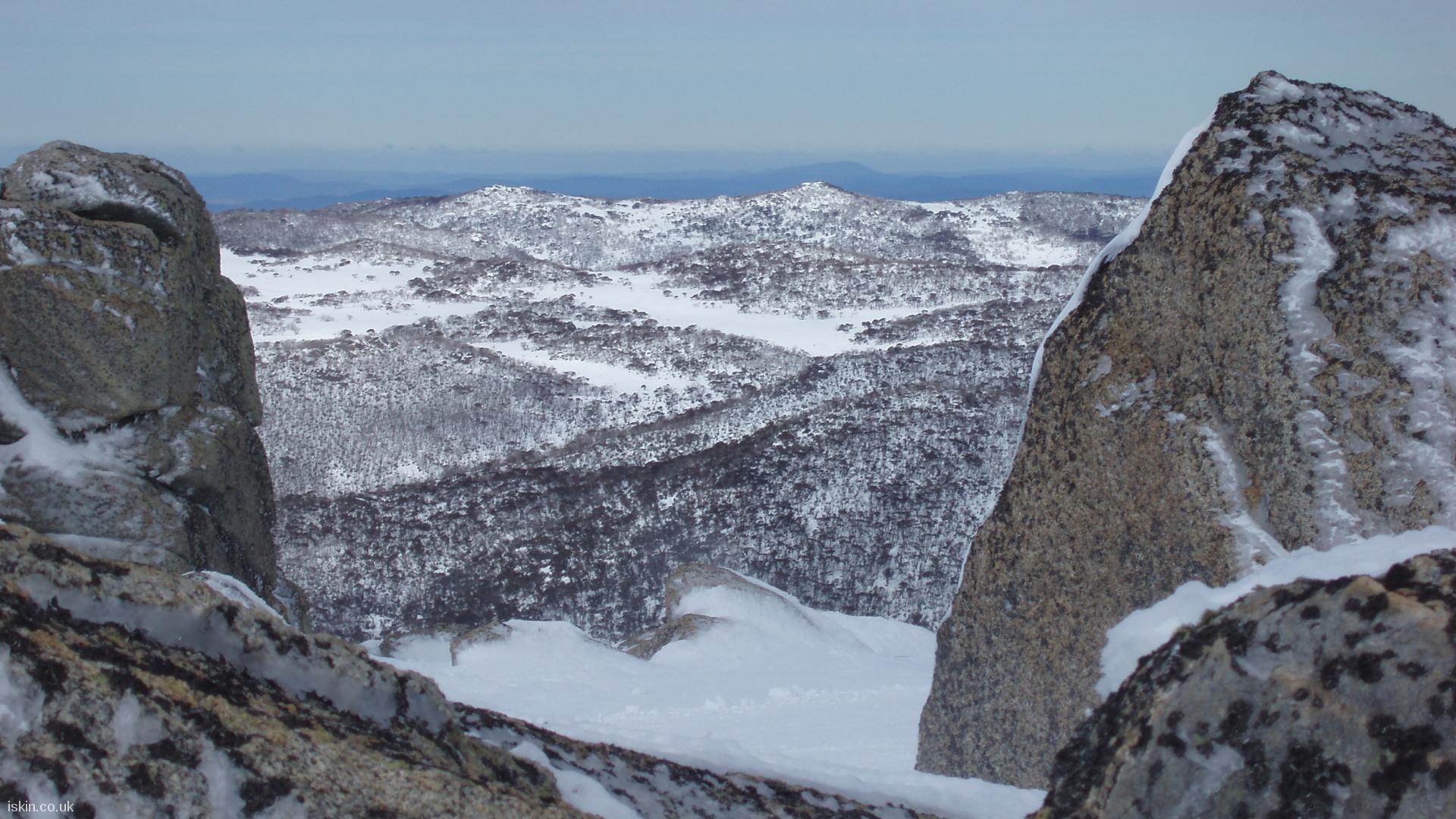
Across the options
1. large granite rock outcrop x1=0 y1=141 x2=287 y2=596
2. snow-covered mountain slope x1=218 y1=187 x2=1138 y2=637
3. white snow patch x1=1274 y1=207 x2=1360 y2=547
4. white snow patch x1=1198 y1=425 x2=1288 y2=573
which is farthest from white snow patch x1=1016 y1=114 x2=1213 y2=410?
snow-covered mountain slope x1=218 y1=187 x2=1138 y2=637

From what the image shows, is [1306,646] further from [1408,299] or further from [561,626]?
[561,626]

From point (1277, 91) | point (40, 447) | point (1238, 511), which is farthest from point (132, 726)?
point (40, 447)

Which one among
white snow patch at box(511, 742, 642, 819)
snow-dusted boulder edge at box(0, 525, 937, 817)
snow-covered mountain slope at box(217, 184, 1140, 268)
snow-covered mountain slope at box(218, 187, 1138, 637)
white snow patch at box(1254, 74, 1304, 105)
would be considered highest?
snow-covered mountain slope at box(217, 184, 1140, 268)

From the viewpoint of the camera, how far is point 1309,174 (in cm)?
546

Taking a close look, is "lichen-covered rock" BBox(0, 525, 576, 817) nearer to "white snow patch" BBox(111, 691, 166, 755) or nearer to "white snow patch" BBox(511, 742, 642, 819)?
"white snow patch" BBox(111, 691, 166, 755)

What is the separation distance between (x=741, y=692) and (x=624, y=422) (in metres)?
22.7

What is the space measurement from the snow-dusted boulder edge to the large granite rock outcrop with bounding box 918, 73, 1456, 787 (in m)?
3.58

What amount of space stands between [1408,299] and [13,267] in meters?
11.1

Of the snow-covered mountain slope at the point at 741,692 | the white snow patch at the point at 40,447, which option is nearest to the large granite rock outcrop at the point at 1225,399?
the snow-covered mountain slope at the point at 741,692

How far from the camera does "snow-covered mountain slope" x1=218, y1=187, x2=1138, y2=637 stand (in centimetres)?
2430

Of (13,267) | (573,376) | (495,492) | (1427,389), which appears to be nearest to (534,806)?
(1427,389)

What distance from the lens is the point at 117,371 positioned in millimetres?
9234

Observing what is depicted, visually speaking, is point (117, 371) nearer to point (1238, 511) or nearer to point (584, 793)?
point (584, 793)

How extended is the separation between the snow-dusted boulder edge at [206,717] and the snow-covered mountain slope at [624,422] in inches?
773
